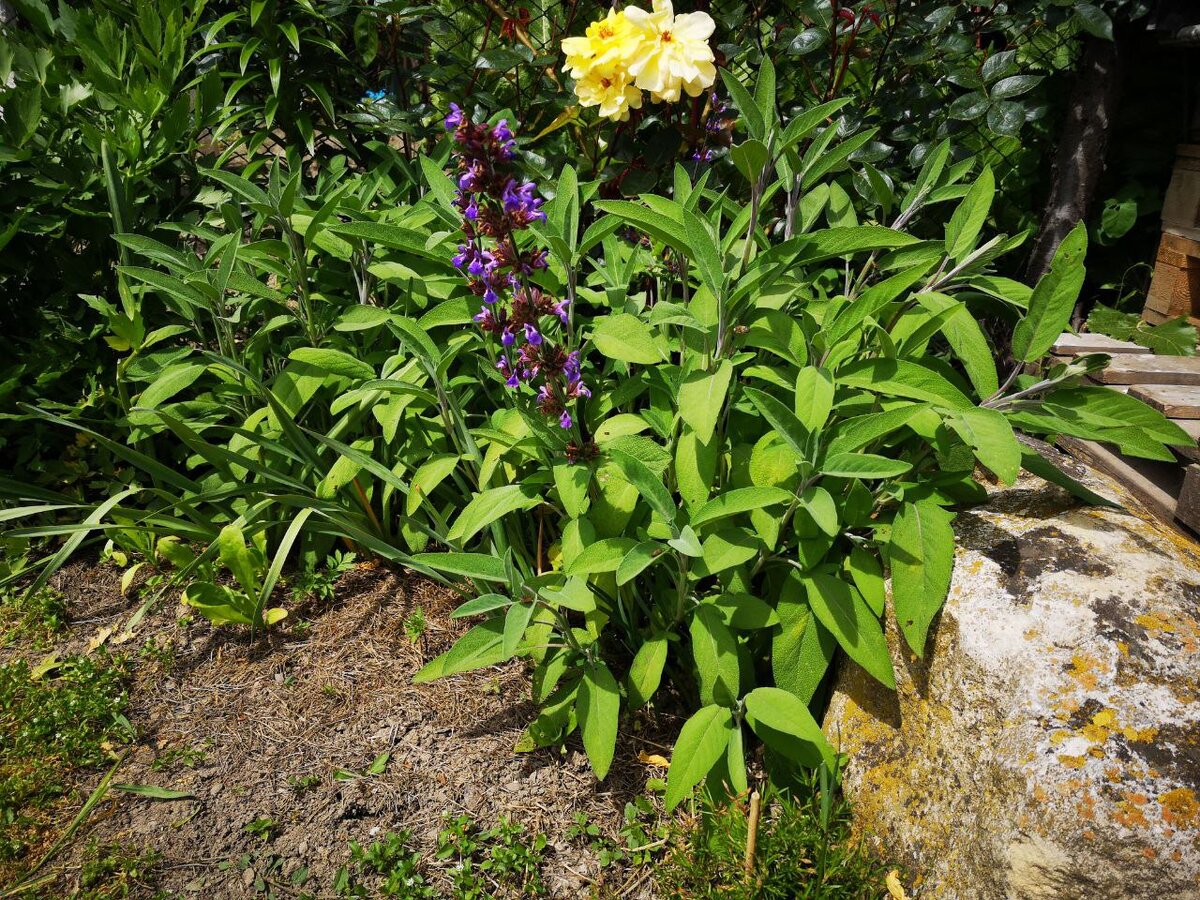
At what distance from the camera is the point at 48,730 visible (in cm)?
217

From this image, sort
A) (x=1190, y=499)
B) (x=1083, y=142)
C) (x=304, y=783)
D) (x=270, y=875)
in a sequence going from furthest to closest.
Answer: (x=1083, y=142), (x=1190, y=499), (x=304, y=783), (x=270, y=875)

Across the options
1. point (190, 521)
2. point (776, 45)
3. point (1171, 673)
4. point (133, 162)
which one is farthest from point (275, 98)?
point (1171, 673)

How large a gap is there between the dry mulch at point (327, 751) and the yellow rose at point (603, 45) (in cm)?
162

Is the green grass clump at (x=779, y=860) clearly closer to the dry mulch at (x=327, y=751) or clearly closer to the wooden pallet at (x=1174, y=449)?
the dry mulch at (x=327, y=751)

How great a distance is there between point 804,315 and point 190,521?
2033mm

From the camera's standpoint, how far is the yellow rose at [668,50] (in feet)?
6.65

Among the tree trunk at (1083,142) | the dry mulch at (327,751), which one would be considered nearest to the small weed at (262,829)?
the dry mulch at (327,751)

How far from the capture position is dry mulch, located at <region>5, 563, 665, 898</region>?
1.89 meters

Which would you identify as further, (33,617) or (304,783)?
(33,617)

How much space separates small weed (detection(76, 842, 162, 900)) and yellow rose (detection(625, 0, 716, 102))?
2213 mm

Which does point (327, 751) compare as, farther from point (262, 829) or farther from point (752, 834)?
point (752, 834)

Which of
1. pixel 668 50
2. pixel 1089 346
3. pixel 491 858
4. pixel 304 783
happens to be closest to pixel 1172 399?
pixel 1089 346

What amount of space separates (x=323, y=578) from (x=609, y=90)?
172 centimetres

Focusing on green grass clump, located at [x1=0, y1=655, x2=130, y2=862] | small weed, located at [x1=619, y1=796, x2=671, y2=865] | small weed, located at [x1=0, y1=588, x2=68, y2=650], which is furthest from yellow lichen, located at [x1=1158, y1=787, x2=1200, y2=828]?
small weed, located at [x1=0, y1=588, x2=68, y2=650]
